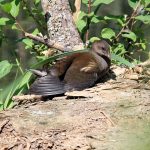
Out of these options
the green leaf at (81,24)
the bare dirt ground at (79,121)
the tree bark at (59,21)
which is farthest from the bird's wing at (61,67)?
the green leaf at (81,24)

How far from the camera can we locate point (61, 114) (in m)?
2.67

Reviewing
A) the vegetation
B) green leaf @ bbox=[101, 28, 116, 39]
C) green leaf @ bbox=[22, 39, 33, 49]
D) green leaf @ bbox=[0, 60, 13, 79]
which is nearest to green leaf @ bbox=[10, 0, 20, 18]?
the vegetation

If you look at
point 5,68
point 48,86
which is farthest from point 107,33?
point 48,86

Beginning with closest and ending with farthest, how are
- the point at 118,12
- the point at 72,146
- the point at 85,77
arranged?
the point at 72,146 < the point at 85,77 < the point at 118,12

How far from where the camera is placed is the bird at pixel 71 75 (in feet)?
10.1

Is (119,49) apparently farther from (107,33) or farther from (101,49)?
(101,49)

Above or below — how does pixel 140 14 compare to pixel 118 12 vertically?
above

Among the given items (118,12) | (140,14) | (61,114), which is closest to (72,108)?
(61,114)

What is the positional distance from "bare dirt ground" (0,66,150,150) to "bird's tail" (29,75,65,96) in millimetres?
110

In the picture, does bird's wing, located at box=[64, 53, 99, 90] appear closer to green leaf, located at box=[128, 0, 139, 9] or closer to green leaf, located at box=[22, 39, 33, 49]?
green leaf, located at box=[22, 39, 33, 49]

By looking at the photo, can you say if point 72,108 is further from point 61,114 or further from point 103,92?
point 103,92

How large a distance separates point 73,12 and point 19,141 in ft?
6.31

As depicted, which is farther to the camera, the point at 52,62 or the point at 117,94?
the point at 52,62

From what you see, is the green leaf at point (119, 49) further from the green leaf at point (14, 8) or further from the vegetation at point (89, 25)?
the green leaf at point (14, 8)
